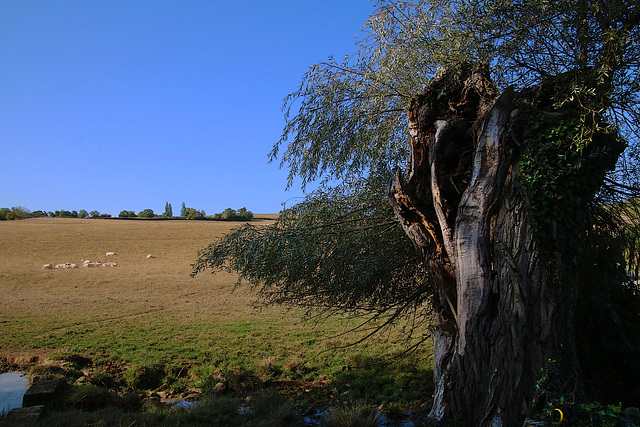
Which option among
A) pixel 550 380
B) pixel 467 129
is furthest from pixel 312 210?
pixel 550 380

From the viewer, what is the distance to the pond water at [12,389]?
7758 mm

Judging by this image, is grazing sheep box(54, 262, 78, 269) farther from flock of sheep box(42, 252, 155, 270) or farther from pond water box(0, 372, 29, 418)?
pond water box(0, 372, 29, 418)

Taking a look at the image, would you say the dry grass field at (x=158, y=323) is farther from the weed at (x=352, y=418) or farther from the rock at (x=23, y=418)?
the rock at (x=23, y=418)

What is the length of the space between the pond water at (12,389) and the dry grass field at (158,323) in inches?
49.2

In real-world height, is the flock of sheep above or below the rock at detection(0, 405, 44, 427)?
above

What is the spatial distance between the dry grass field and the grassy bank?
0.13 ft

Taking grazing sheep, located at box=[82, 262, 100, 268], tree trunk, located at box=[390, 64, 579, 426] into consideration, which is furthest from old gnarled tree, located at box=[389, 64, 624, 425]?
grazing sheep, located at box=[82, 262, 100, 268]

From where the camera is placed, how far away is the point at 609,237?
23.1ft

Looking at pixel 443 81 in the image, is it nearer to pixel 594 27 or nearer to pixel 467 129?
pixel 467 129

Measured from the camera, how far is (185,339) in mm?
13383

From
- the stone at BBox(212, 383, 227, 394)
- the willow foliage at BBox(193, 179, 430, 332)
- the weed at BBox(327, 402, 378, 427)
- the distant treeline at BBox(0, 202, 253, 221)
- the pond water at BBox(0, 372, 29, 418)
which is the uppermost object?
the distant treeline at BBox(0, 202, 253, 221)

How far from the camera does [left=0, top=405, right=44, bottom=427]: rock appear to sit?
5938 millimetres

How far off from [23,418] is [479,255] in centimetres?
687

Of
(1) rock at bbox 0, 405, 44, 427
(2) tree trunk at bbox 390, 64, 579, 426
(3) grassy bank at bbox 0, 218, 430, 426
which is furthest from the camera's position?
(3) grassy bank at bbox 0, 218, 430, 426
